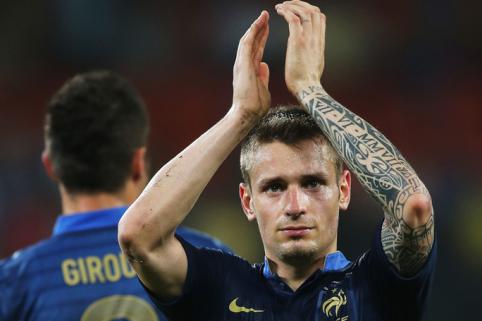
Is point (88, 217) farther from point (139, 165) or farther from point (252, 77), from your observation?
point (252, 77)

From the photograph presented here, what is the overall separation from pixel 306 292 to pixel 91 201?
4.00 ft

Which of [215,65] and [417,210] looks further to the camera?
[215,65]

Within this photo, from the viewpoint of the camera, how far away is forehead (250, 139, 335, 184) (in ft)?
10.0

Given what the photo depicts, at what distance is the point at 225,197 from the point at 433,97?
2.72 m

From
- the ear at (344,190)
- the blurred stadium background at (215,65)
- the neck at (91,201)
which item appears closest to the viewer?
the ear at (344,190)

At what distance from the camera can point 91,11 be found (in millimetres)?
10680

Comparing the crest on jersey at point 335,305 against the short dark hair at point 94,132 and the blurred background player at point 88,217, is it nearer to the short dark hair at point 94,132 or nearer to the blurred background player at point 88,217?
the blurred background player at point 88,217

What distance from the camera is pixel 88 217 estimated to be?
3734 millimetres

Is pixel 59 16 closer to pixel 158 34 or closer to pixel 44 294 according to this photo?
pixel 158 34

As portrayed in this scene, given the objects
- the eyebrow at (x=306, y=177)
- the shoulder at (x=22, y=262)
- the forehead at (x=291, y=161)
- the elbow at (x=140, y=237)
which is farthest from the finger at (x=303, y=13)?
the shoulder at (x=22, y=262)

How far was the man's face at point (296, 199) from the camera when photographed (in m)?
2.98

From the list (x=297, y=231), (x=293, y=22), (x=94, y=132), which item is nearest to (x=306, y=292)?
(x=297, y=231)

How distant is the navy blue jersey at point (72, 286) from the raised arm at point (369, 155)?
3.47 ft

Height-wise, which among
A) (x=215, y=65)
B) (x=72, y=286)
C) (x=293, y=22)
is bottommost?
(x=72, y=286)
